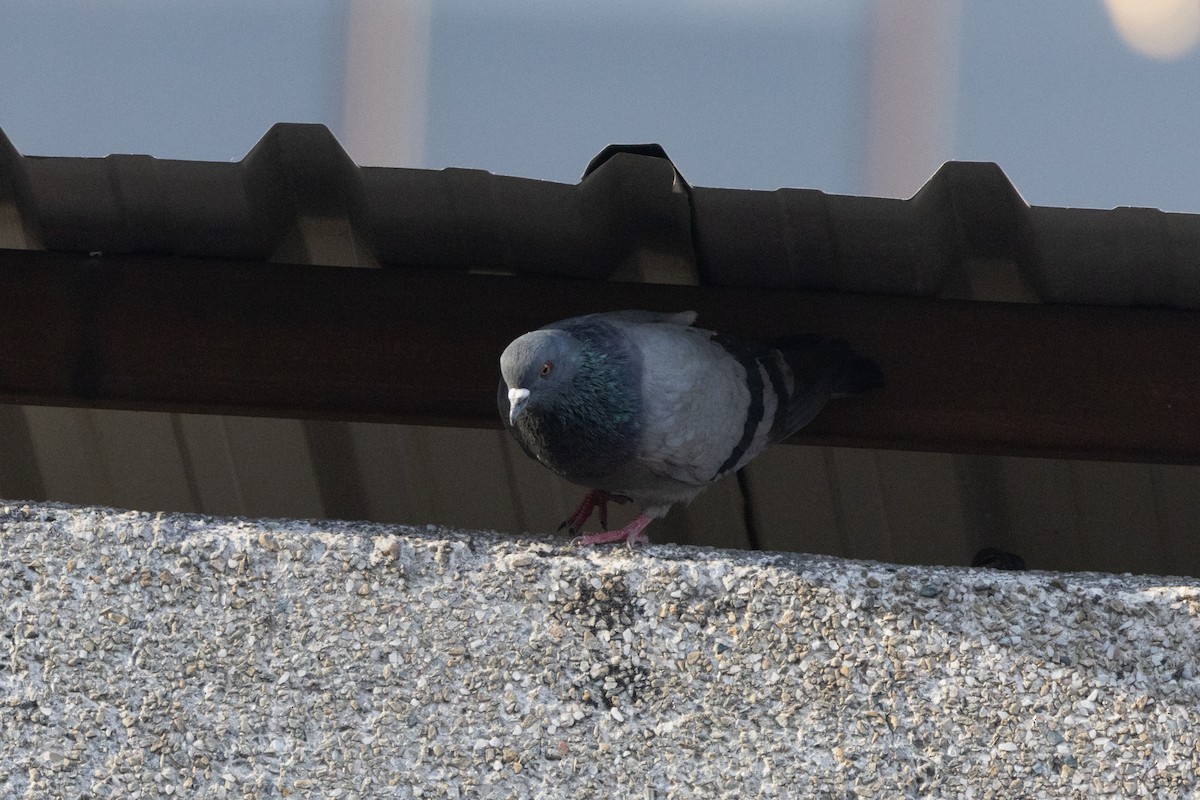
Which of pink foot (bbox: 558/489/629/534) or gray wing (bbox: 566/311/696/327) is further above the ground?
gray wing (bbox: 566/311/696/327)

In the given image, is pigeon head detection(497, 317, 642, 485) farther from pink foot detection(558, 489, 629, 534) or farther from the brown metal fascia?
pink foot detection(558, 489, 629, 534)

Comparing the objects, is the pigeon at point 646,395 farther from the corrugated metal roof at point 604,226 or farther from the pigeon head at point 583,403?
the corrugated metal roof at point 604,226

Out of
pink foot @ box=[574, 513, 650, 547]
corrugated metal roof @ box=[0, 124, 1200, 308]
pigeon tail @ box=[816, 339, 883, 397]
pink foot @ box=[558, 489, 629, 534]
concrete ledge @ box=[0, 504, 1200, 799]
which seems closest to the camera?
concrete ledge @ box=[0, 504, 1200, 799]

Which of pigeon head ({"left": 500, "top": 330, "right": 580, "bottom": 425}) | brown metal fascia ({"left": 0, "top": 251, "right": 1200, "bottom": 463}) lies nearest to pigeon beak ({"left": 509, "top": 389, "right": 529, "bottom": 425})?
pigeon head ({"left": 500, "top": 330, "right": 580, "bottom": 425})

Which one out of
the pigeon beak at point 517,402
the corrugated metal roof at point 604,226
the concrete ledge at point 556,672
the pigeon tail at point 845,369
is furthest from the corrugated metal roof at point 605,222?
the concrete ledge at point 556,672

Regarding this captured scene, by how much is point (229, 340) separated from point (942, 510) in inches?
74.7

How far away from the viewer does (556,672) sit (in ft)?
4.73

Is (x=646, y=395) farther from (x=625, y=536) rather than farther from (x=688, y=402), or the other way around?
(x=625, y=536)

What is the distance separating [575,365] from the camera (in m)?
1.90

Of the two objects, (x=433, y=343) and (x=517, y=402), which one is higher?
(x=433, y=343)

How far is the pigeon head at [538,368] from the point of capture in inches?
71.5

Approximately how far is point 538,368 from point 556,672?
1.88ft

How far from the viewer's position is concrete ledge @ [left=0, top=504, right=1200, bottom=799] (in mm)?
1405

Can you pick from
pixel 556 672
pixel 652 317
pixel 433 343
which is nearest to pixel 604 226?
pixel 652 317
